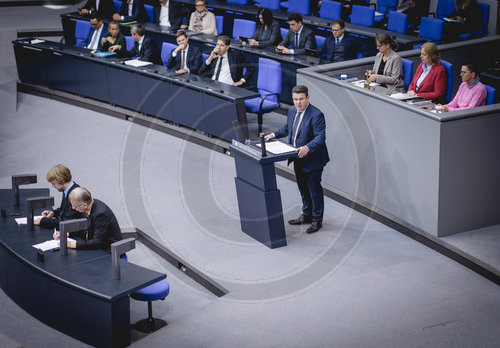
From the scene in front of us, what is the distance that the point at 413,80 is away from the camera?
8156 mm

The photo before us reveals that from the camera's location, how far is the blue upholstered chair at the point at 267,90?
371 inches

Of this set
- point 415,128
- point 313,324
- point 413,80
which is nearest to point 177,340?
point 313,324

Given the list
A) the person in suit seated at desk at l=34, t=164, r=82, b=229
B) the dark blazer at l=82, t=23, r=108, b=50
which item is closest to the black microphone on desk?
the person in suit seated at desk at l=34, t=164, r=82, b=229

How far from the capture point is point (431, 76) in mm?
7941

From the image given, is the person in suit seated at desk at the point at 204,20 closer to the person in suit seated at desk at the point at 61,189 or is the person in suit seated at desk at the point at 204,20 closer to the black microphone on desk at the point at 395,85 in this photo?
the black microphone on desk at the point at 395,85

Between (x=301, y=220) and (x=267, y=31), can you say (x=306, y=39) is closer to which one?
(x=267, y=31)

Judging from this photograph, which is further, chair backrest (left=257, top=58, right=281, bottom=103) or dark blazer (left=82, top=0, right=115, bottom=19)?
dark blazer (left=82, top=0, right=115, bottom=19)

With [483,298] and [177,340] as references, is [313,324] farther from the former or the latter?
[483,298]

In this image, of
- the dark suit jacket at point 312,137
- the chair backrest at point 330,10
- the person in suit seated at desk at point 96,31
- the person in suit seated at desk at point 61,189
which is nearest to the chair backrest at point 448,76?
the dark suit jacket at point 312,137

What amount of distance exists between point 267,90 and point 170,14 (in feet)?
13.4

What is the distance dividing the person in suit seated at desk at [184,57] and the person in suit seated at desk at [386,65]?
2800 mm

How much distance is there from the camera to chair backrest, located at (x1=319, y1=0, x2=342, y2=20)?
12663mm

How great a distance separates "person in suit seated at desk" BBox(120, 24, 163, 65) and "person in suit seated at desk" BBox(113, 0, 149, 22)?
2229mm

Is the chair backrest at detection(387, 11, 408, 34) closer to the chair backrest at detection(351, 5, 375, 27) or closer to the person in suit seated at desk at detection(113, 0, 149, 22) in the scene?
the chair backrest at detection(351, 5, 375, 27)
